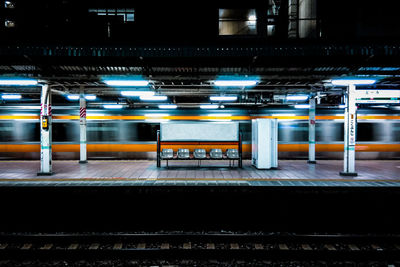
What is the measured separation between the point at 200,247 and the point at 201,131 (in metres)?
5.21

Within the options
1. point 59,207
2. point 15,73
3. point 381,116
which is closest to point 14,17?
point 15,73

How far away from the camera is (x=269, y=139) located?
8.66 metres

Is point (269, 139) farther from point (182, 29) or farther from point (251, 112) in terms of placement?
point (182, 29)

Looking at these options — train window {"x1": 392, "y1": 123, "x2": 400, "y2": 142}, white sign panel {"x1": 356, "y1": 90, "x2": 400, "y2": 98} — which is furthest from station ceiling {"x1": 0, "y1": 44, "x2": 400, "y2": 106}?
train window {"x1": 392, "y1": 123, "x2": 400, "y2": 142}

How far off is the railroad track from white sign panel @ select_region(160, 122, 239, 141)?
15.8 feet

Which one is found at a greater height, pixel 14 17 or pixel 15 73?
pixel 14 17

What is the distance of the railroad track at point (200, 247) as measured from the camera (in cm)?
400

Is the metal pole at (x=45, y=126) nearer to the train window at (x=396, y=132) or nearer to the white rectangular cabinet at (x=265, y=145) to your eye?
the white rectangular cabinet at (x=265, y=145)

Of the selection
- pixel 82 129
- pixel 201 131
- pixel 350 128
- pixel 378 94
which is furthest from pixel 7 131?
pixel 378 94

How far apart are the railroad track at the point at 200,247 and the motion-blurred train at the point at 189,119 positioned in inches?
261

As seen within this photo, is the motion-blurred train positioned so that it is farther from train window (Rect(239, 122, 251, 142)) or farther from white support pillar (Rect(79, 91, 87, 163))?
white support pillar (Rect(79, 91, 87, 163))

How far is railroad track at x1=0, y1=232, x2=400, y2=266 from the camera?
4004 mm

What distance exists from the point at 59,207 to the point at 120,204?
Result: 1.59 m

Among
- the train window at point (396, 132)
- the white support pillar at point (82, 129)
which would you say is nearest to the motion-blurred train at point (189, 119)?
the train window at point (396, 132)
